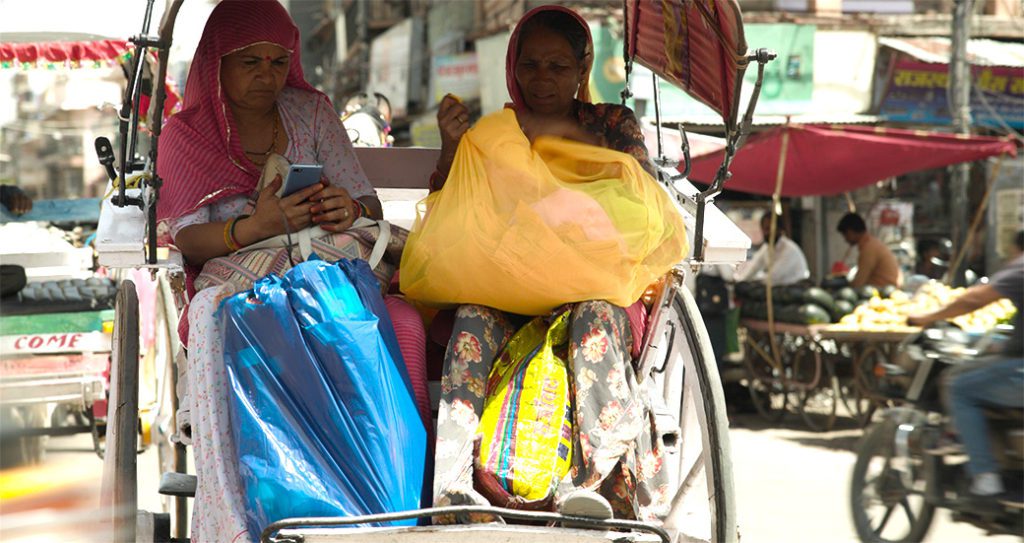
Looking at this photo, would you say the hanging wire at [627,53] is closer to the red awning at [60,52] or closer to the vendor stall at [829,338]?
the vendor stall at [829,338]

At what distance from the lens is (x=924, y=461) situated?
5.18 meters

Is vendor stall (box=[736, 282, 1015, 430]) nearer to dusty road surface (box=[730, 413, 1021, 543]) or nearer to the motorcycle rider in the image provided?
dusty road surface (box=[730, 413, 1021, 543])

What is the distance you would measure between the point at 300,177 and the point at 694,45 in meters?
1.21

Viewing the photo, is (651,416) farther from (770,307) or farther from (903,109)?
(903,109)

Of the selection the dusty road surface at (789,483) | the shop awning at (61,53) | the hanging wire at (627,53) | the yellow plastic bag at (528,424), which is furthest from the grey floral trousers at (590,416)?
the shop awning at (61,53)

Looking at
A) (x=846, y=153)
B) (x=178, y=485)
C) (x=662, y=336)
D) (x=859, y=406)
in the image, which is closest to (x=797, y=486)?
(x=859, y=406)

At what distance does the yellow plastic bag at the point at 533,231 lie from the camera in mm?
2781

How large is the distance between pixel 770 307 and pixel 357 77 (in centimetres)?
1548

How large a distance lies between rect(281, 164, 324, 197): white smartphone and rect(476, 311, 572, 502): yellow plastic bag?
656 millimetres

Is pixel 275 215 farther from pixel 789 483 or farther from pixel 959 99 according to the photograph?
pixel 959 99

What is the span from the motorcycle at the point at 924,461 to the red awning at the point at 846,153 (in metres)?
3.01

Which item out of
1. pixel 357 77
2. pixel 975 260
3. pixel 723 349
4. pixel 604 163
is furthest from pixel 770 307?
pixel 357 77

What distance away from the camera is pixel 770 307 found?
8930 mm

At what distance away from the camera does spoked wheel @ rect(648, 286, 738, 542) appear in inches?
117
